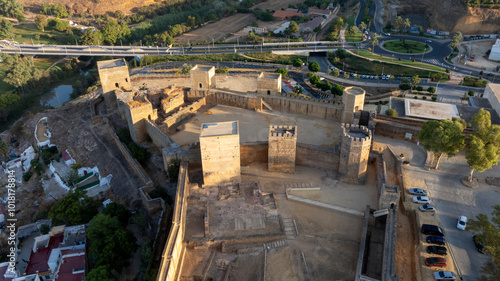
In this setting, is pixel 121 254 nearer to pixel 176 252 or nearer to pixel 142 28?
pixel 176 252

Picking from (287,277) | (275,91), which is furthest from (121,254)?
(275,91)

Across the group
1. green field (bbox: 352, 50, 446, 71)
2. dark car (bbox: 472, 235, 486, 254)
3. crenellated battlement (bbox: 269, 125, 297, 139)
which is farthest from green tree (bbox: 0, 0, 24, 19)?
dark car (bbox: 472, 235, 486, 254)

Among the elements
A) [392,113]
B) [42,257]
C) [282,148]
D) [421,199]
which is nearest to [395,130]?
[392,113]

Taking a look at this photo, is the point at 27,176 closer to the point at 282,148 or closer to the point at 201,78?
the point at 201,78

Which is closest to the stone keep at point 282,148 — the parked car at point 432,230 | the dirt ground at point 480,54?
the parked car at point 432,230

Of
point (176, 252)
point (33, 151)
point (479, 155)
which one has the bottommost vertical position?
point (33, 151)

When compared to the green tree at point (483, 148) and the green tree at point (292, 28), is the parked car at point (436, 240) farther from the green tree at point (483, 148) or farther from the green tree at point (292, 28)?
the green tree at point (292, 28)
